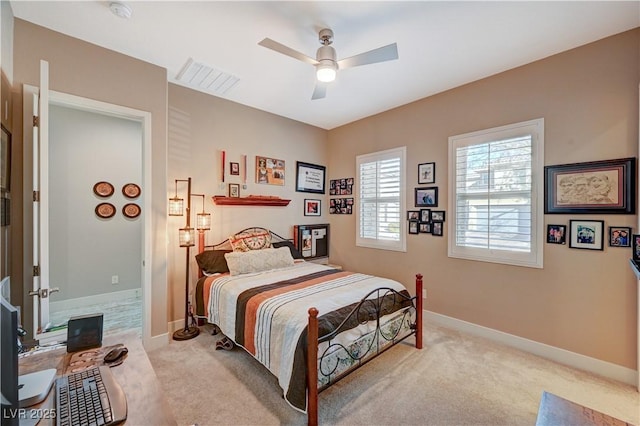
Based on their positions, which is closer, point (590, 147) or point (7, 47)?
point (7, 47)

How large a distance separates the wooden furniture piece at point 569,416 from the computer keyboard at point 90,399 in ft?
6.67

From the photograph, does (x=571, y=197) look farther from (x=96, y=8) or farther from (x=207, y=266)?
(x=96, y=8)

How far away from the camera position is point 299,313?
84.8 inches

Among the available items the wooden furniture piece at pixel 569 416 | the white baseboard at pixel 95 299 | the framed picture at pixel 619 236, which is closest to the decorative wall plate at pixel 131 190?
the white baseboard at pixel 95 299

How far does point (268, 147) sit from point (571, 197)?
12.4 ft

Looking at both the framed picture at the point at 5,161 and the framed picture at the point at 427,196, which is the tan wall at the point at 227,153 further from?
the framed picture at the point at 427,196

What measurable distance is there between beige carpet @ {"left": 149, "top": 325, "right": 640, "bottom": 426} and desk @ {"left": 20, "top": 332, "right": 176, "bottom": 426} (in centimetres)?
90

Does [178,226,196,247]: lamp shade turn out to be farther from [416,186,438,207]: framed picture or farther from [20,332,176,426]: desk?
[416,186,438,207]: framed picture

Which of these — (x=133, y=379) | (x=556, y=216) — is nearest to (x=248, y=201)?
(x=133, y=379)

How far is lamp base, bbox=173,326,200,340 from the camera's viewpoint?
316 centimetres

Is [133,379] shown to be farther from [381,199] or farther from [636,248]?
[381,199]

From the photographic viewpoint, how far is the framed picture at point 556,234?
2725mm

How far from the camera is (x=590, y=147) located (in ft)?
8.50

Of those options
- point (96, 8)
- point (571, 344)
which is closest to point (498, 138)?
point (571, 344)
